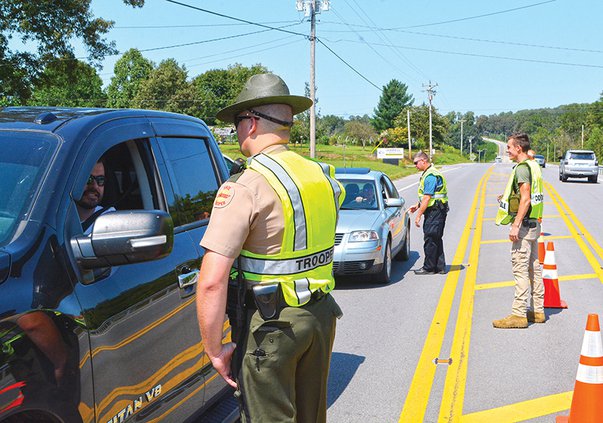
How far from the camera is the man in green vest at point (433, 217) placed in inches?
415

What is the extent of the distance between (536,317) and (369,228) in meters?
2.62

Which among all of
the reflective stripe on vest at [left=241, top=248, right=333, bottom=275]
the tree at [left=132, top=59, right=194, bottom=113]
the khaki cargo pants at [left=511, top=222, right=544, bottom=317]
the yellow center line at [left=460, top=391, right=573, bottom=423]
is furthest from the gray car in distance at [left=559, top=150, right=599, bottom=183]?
the tree at [left=132, top=59, right=194, bottom=113]

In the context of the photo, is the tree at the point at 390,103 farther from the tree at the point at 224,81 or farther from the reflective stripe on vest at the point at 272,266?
the reflective stripe on vest at the point at 272,266

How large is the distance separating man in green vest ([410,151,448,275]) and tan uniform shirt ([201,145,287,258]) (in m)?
8.06

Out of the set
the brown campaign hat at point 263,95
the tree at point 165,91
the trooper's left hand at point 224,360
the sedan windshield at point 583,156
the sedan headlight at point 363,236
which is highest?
the tree at point 165,91

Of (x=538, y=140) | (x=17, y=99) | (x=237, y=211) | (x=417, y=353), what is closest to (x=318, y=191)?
(x=237, y=211)

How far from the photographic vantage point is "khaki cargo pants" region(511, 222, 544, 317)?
7.52 m

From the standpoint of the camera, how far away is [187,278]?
3357 millimetres

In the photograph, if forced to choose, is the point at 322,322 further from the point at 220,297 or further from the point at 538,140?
the point at 538,140

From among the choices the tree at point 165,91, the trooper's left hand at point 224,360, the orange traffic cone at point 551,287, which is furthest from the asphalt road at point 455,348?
the tree at point 165,91

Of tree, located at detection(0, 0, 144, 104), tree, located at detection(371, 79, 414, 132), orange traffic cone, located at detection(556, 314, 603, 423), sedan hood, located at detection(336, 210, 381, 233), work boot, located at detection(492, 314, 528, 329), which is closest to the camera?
orange traffic cone, located at detection(556, 314, 603, 423)

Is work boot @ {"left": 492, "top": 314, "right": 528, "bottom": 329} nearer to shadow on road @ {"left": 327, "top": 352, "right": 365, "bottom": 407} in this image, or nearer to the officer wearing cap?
shadow on road @ {"left": 327, "top": 352, "right": 365, "bottom": 407}

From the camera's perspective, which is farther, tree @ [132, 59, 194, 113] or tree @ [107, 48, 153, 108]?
tree @ [107, 48, 153, 108]

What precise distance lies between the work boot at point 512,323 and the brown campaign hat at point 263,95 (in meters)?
5.34
